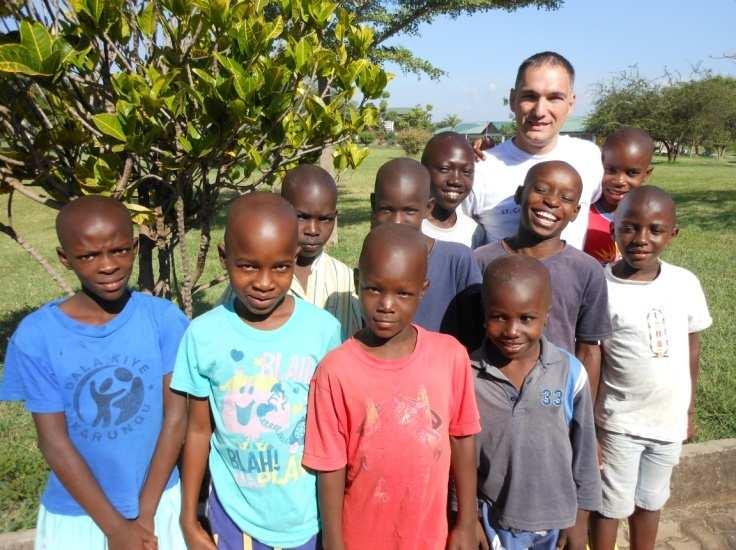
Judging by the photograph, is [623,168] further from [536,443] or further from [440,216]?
[536,443]

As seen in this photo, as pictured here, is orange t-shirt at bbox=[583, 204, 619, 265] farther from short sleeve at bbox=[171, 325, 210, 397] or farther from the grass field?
short sleeve at bbox=[171, 325, 210, 397]

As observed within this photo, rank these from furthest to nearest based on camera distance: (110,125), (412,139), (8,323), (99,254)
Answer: (412,139), (8,323), (110,125), (99,254)

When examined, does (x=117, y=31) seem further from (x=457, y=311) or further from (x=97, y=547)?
(x=97, y=547)

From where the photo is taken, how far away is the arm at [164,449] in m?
1.94

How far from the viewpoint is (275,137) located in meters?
2.85

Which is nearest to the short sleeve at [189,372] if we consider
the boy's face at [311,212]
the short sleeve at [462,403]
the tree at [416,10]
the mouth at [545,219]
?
the boy's face at [311,212]

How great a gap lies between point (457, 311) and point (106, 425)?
131 cm

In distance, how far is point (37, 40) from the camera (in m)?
1.88

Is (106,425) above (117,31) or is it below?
below

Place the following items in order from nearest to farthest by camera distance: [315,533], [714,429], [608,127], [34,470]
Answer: [315,533]
[34,470]
[714,429]
[608,127]

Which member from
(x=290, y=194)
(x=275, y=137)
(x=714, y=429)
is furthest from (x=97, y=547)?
(x=714, y=429)

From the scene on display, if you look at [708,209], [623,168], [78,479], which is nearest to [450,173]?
[623,168]

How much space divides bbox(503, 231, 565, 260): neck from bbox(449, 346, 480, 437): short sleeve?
670 millimetres

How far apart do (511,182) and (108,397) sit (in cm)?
207
